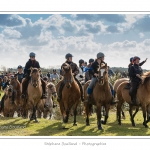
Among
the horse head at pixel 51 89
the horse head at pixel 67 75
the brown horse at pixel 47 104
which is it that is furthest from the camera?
the horse head at pixel 51 89

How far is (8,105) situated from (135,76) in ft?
27.1

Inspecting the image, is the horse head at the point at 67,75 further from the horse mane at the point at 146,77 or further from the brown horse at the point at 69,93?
the horse mane at the point at 146,77

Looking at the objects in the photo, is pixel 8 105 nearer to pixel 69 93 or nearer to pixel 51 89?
pixel 51 89

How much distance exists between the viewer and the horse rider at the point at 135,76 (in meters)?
14.4

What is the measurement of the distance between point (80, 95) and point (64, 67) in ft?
7.08

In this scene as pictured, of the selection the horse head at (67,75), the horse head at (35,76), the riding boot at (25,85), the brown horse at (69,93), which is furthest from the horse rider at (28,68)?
the horse head at (67,75)

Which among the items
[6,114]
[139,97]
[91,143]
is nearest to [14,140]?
[91,143]

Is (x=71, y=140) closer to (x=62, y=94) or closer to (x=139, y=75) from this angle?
(x=62, y=94)

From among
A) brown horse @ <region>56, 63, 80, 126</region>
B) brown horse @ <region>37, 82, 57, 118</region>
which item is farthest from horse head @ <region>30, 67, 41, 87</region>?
brown horse @ <region>37, 82, 57, 118</region>

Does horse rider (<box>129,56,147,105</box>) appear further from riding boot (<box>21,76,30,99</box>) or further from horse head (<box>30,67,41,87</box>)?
riding boot (<box>21,76,30,99</box>)

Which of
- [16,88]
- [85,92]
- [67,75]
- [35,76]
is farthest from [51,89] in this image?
[67,75]

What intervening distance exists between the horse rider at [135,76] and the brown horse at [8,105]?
A: 7418mm

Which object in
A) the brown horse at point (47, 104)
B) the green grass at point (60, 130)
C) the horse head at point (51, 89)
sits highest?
the horse head at point (51, 89)

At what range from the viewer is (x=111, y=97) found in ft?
44.2
